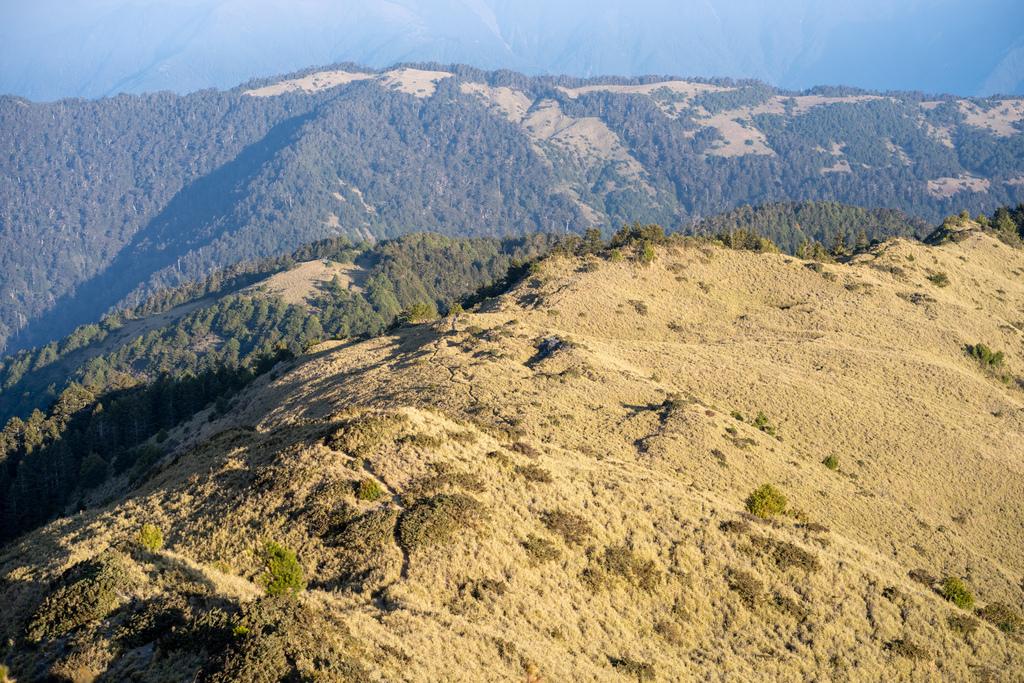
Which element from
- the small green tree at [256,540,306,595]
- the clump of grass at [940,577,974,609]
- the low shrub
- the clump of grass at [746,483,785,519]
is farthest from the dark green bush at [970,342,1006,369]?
the small green tree at [256,540,306,595]

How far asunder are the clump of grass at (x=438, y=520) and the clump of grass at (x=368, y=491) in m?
2.10

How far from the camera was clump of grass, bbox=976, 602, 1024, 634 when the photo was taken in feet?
115

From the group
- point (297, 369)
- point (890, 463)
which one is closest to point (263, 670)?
point (890, 463)

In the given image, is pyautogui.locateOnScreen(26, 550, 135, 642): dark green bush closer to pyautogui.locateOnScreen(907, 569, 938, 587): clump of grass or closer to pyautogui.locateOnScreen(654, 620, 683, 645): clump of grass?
pyautogui.locateOnScreen(654, 620, 683, 645): clump of grass

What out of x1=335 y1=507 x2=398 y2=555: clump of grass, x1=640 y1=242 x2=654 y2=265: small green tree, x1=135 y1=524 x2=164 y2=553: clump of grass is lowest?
x1=640 y1=242 x2=654 y2=265: small green tree

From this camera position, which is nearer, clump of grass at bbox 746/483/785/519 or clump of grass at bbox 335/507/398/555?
clump of grass at bbox 335/507/398/555

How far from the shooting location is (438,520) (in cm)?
2905

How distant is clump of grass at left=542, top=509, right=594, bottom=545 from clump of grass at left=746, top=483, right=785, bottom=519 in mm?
13451

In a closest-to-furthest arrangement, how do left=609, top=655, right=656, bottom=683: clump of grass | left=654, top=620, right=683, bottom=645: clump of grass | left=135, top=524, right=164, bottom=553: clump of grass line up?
left=609, top=655, right=656, bottom=683: clump of grass, left=135, top=524, right=164, bottom=553: clump of grass, left=654, top=620, right=683, bottom=645: clump of grass

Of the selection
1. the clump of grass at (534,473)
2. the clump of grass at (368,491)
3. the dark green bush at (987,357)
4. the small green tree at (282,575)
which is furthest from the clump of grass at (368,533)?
the dark green bush at (987,357)

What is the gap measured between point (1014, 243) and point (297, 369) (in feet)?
512

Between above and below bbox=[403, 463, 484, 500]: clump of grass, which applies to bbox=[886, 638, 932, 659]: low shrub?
below

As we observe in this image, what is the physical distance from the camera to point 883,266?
11194 cm

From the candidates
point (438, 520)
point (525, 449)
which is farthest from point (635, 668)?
point (525, 449)
